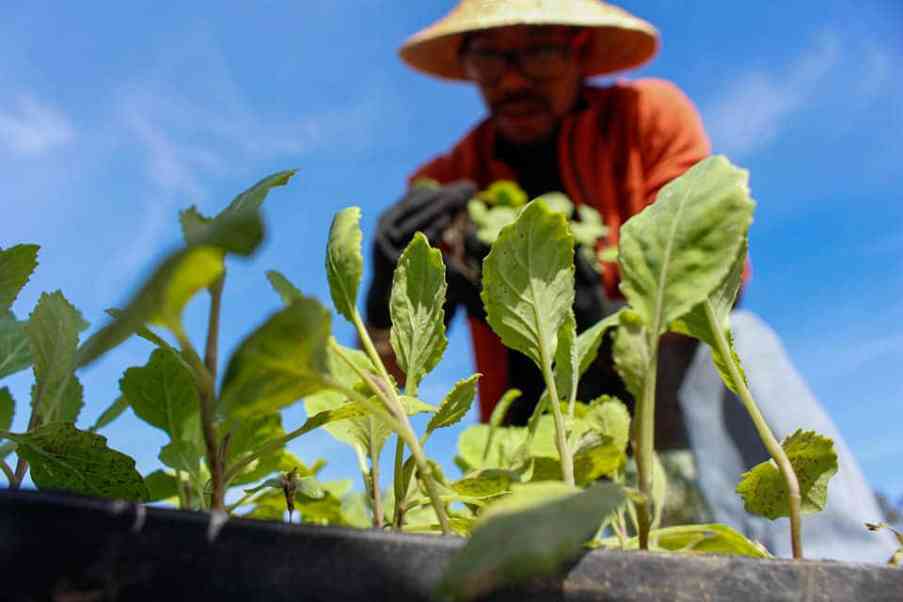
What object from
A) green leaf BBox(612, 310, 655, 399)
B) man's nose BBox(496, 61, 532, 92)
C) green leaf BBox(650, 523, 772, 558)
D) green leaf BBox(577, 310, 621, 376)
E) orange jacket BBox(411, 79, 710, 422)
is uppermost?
man's nose BBox(496, 61, 532, 92)

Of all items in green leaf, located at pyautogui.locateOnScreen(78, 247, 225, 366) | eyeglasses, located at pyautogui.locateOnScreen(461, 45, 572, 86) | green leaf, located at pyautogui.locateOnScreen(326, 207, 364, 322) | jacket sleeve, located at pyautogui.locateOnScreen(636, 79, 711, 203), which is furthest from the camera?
eyeglasses, located at pyautogui.locateOnScreen(461, 45, 572, 86)

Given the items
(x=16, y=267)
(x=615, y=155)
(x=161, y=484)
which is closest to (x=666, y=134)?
(x=615, y=155)

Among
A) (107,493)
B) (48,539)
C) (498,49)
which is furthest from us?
(498,49)

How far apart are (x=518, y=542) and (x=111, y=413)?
13.9 inches

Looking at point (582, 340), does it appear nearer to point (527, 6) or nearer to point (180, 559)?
point (180, 559)

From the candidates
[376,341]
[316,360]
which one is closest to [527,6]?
[376,341]

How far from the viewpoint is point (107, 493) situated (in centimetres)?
32

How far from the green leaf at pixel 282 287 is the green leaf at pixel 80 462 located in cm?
8

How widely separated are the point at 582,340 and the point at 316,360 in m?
0.19

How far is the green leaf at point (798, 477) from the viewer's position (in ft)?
1.10

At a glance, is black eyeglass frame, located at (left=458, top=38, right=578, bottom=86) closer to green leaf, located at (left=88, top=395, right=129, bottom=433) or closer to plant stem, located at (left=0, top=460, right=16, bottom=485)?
green leaf, located at (left=88, top=395, right=129, bottom=433)

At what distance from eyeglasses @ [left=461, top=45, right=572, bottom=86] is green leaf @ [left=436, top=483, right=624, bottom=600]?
2390 millimetres

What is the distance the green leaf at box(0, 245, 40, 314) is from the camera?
350 millimetres

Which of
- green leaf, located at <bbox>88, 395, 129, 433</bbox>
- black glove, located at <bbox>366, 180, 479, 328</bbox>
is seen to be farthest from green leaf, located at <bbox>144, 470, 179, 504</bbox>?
black glove, located at <bbox>366, 180, 479, 328</bbox>
